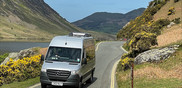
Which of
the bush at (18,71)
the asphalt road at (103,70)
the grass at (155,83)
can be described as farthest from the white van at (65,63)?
the bush at (18,71)

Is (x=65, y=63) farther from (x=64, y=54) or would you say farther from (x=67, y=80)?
(x=67, y=80)

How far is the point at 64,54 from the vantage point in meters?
14.6

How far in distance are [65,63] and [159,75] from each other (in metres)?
7.34

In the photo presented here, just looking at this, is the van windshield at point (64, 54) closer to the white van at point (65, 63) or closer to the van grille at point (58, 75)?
the white van at point (65, 63)

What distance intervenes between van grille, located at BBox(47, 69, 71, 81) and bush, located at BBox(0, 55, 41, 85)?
6.53 m

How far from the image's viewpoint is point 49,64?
1372 cm

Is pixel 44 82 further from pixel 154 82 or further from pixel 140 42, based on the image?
pixel 140 42

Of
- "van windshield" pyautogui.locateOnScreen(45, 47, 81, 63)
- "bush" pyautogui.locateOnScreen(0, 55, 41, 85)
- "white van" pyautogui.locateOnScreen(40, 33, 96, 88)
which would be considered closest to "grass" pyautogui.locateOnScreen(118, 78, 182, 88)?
"white van" pyautogui.locateOnScreen(40, 33, 96, 88)

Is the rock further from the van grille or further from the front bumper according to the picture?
the van grille

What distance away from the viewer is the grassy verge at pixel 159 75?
591 inches

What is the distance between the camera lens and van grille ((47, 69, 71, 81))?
13.3 meters

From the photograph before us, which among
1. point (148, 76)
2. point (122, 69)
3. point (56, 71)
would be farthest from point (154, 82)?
point (122, 69)

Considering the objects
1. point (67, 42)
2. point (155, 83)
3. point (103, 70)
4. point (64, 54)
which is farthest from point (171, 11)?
point (64, 54)

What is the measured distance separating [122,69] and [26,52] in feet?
45.3
